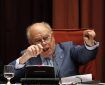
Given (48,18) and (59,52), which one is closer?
(59,52)

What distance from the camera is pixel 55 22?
420 cm

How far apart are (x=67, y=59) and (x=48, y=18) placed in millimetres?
1488

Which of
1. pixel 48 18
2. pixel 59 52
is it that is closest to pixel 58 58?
pixel 59 52

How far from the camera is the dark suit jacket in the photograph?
2.97 m

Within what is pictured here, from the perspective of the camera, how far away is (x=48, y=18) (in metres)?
4.43

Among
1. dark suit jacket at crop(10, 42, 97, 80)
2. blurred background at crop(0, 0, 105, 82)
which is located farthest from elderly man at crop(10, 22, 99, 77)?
blurred background at crop(0, 0, 105, 82)

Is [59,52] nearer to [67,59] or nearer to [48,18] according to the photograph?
[67,59]

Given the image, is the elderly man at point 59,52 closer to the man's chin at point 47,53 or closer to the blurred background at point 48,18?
the man's chin at point 47,53

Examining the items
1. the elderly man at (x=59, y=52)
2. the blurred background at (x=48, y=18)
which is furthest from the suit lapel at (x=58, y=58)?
the blurred background at (x=48, y=18)

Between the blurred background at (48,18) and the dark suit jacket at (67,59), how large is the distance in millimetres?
1081

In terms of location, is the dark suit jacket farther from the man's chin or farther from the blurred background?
the blurred background

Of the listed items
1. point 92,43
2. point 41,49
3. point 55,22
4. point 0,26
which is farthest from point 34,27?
point 0,26

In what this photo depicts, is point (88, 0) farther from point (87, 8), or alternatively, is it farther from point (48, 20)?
point (48, 20)

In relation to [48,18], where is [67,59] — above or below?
below
